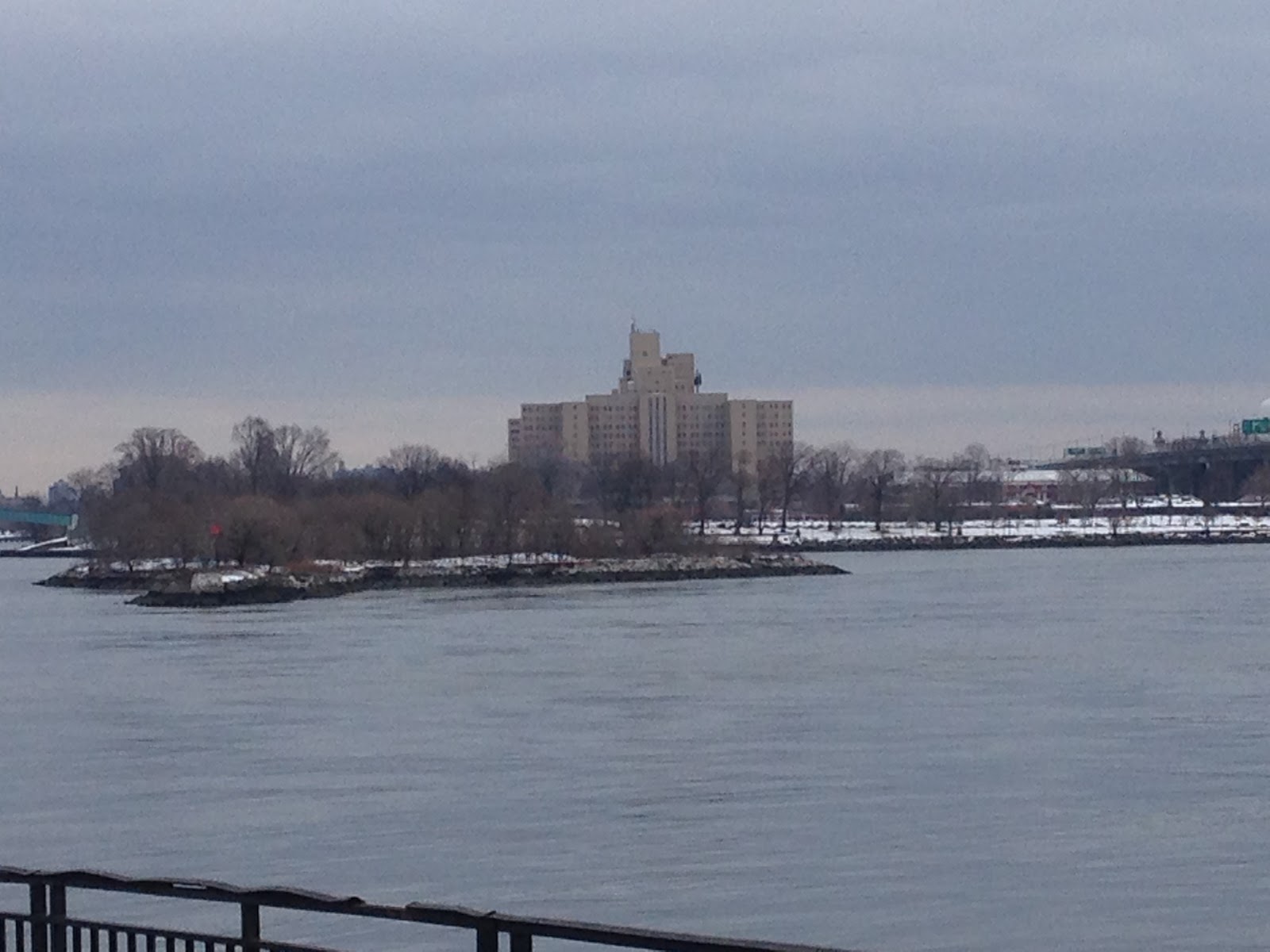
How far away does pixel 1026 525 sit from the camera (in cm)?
15575

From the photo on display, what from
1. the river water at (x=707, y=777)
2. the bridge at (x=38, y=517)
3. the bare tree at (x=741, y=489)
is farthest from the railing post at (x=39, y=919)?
the bridge at (x=38, y=517)

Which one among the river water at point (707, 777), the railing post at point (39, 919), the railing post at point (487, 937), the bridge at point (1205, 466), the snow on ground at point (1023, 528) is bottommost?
the river water at point (707, 777)

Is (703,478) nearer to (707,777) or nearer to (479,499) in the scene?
(479,499)

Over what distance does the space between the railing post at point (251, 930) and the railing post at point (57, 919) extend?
0.81 m

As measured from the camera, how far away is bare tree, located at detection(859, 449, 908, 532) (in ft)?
500

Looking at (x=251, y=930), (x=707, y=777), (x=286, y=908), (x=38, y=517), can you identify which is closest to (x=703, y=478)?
(x=38, y=517)

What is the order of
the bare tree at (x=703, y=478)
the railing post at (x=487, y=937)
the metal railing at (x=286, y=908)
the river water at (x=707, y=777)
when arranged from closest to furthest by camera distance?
the metal railing at (x=286, y=908) → the railing post at (x=487, y=937) → the river water at (x=707, y=777) → the bare tree at (x=703, y=478)

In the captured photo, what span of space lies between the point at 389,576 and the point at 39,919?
80.4m

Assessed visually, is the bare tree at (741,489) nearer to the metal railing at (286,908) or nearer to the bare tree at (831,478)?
the bare tree at (831,478)

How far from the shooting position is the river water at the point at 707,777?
15961mm

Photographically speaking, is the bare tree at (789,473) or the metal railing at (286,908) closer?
the metal railing at (286,908)

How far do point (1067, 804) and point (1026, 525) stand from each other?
454ft

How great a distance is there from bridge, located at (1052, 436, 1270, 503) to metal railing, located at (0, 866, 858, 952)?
6495 inches

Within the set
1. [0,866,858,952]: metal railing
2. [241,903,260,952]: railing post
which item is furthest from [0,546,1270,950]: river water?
[241,903,260,952]: railing post
